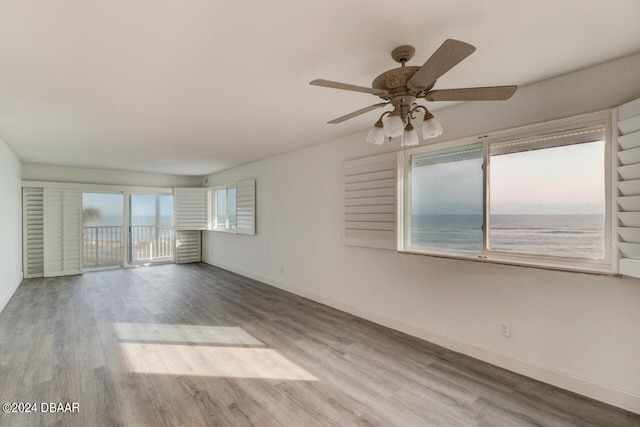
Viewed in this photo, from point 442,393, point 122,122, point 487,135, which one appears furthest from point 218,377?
point 487,135

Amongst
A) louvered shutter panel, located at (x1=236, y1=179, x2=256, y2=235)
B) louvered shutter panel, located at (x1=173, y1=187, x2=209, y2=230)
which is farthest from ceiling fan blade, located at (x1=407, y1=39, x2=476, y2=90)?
louvered shutter panel, located at (x1=173, y1=187, x2=209, y2=230)

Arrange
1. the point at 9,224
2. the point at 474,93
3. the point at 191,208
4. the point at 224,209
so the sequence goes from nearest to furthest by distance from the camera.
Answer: the point at 474,93
the point at 9,224
the point at 224,209
the point at 191,208

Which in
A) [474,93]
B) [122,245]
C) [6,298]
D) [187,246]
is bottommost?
[6,298]

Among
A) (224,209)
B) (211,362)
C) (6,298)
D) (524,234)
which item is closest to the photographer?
(524,234)

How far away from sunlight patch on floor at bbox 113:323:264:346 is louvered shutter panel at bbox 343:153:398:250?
173 cm

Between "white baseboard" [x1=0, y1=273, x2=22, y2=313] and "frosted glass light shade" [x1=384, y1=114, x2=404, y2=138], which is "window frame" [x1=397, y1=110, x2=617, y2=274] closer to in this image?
"frosted glass light shade" [x1=384, y1=114, x2=404, y2=138]

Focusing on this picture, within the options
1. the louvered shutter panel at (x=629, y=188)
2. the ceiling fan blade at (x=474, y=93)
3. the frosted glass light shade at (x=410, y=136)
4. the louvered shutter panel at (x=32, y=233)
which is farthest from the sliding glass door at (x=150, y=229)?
the louvered shutter panel at (x=629, y=188)

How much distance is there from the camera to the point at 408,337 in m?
3.26

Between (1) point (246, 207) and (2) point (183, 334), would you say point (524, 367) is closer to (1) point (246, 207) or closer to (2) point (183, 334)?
(2) point (183, 334)

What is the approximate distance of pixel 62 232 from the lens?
6336mm

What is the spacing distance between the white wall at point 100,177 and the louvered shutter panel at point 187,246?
131cm

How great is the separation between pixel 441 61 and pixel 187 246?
793 centimetres

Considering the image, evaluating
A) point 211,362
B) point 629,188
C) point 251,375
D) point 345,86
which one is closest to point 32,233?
point 211,362

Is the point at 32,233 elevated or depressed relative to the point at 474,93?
depressed
